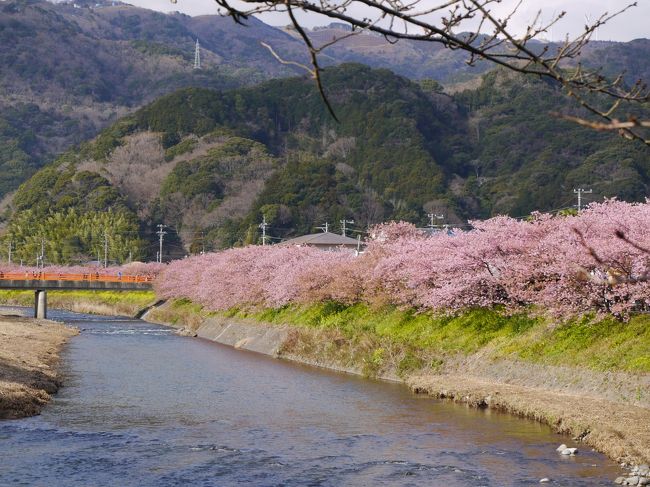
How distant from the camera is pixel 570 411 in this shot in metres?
24.5

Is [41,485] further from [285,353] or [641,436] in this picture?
[285,353]

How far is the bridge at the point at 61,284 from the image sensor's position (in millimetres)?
85125

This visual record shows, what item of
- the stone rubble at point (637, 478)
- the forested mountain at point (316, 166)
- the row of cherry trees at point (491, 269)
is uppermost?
the forested mountain at point (316, 166)

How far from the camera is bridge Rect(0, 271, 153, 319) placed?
8512cm

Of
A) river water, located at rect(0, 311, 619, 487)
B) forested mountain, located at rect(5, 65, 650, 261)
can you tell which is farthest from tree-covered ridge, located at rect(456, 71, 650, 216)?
river water, located at rect(0, 311, 619, 487)

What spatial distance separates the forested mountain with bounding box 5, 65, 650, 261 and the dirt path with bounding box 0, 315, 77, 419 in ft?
245

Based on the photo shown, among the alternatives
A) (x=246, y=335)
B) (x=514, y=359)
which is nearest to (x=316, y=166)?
(x=246, y=335)

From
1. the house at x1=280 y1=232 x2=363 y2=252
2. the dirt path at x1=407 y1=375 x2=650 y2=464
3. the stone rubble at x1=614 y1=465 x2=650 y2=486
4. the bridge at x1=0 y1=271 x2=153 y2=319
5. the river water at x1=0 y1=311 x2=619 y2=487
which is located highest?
the house at x1=280 y1=232 x2=363 y2=252

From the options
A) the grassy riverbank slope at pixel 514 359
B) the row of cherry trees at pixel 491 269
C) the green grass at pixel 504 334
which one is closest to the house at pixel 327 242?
the row of cherry trees at pixel 491 269

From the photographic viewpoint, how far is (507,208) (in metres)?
141

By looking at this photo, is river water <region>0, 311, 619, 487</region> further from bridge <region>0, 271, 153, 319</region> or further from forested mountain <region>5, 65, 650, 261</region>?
forested mountain <region>5, 65, 650, 261</region>

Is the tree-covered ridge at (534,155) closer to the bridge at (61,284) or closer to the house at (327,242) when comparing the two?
the house at (327,242)

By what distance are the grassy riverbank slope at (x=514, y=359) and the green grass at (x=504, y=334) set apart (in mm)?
49

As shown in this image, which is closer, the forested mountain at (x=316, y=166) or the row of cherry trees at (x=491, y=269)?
the row of cherry trees at (x=491, y=269)
